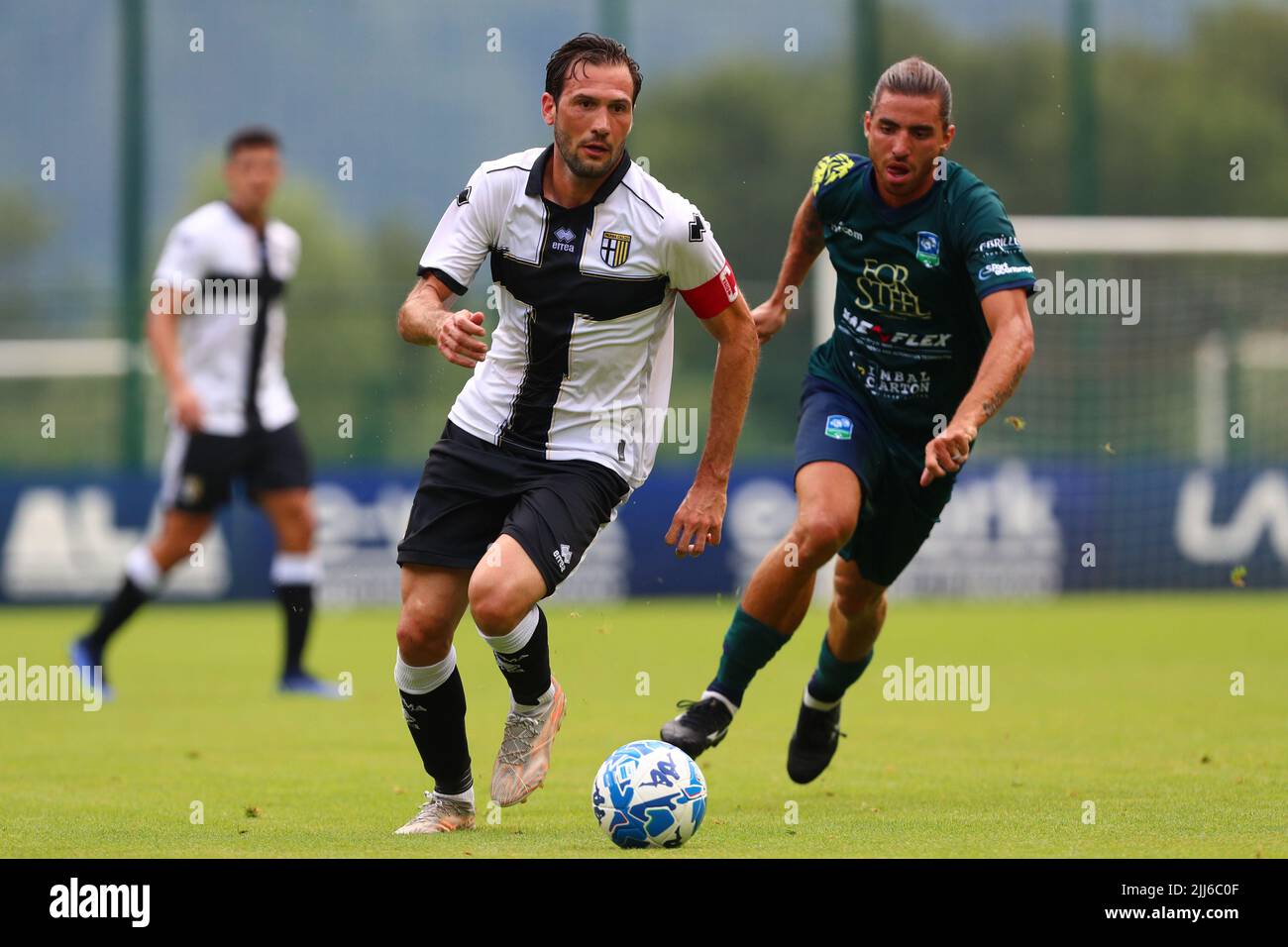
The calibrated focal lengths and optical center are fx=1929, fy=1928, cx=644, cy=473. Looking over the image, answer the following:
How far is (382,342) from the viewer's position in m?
20.2

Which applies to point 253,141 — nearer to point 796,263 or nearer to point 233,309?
point 233,309

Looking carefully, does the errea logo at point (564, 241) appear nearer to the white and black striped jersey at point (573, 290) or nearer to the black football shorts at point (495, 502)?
the white and black striped jersey at point (573, 290)

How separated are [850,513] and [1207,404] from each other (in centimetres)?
1334

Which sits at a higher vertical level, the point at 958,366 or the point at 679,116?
the point at 679,116

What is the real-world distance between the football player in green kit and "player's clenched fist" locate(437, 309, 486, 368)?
5.25 feet

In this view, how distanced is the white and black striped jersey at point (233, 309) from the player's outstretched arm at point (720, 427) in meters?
5.49

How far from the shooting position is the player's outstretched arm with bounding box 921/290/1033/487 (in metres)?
6.22

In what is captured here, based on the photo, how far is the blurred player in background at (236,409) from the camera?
11.1 meters

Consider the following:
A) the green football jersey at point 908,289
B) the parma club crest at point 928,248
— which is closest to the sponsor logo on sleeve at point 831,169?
the green football jersey at point 908,289

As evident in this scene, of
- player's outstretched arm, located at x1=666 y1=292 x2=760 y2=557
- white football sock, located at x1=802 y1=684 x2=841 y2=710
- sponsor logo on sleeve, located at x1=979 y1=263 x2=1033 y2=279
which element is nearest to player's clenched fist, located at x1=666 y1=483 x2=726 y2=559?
player's outstretched arm, located at x1=666 y1=292 x2=760 y2=557

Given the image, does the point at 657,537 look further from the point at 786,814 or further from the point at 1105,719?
the point at 786,814

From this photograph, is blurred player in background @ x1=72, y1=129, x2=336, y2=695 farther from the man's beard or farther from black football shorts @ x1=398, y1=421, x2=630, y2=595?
the man's beard

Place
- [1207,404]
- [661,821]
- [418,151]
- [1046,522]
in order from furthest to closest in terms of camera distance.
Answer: [418,151]
[1207,404]
[1046,522]
[661,821]
